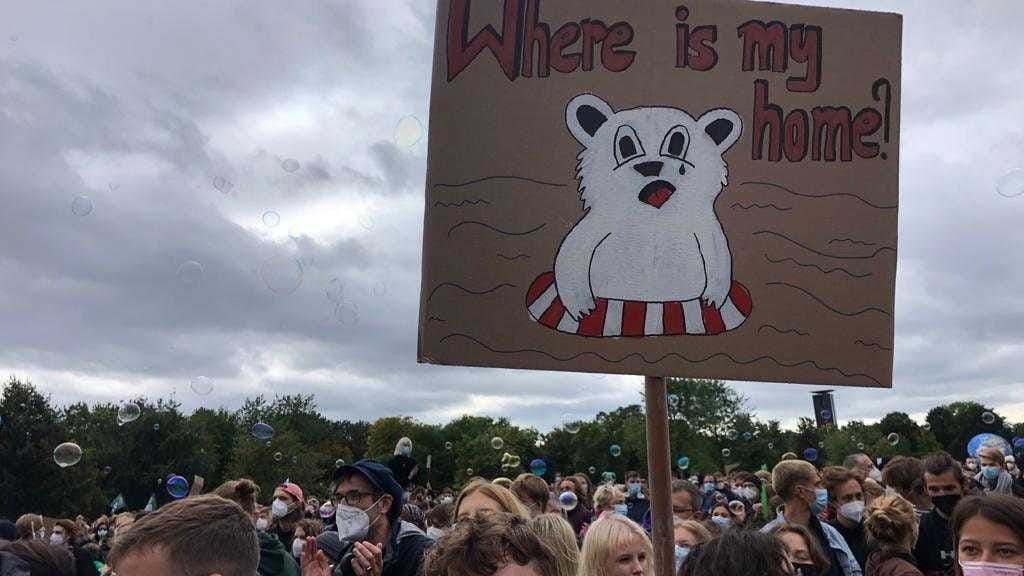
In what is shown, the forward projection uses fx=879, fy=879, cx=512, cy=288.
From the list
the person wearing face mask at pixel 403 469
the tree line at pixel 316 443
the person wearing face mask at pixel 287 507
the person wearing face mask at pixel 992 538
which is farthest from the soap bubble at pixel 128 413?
the tree line at pixel 316 443

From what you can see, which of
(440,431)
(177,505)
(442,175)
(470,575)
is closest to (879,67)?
(442,175)

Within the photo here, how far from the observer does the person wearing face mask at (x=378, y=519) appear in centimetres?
443

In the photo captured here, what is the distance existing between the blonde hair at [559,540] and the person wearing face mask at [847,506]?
349 cm

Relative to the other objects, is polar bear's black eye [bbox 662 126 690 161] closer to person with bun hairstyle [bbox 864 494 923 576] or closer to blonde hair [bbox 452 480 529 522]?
blonde hair [bbox 452 480 529 522]

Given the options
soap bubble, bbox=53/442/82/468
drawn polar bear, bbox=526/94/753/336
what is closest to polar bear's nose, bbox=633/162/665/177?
drawn polar bear, bbox=526/94/753/336

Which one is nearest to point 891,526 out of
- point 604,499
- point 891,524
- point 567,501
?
point 891,524

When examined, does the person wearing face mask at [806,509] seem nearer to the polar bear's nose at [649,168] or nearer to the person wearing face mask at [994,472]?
the polar bear's nose at [649,168]

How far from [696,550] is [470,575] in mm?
1063

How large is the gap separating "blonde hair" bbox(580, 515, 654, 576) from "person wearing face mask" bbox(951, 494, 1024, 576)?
1323 mm

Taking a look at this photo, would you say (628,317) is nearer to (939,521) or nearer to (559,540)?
(559,540)

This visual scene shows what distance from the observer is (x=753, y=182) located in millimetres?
4016

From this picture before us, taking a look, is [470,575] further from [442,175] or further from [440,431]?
[440,431]

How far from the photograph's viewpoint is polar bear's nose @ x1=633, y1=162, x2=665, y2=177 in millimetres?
3936

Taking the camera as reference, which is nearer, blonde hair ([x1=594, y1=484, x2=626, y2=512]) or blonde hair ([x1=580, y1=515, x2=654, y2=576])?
blonde hair ([x1=580, y1=515, x2=654, y2=576])
